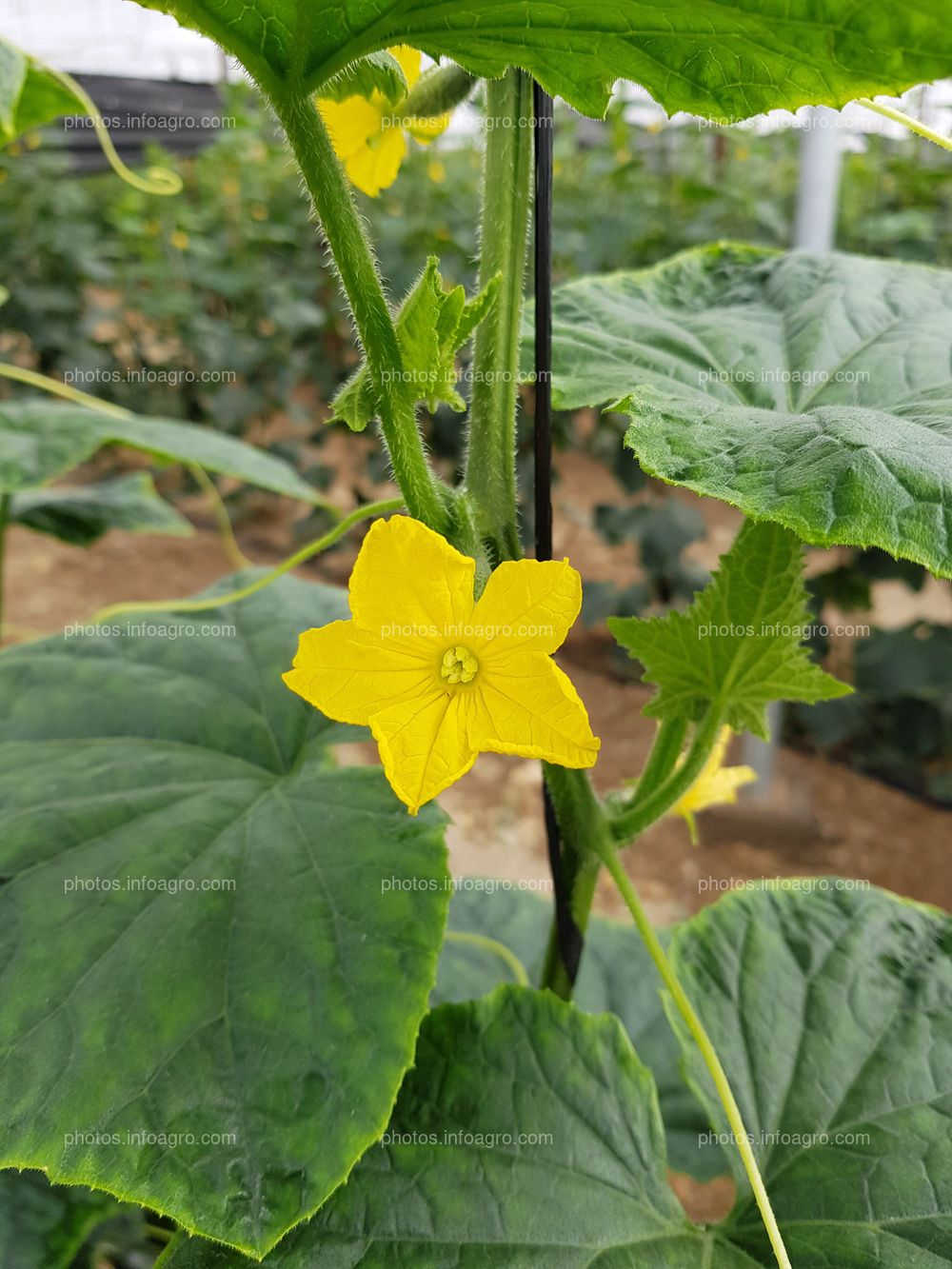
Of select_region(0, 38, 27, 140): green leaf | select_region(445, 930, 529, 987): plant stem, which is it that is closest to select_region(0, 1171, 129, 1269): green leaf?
select_region(445, 930, 529, 987): plant stem

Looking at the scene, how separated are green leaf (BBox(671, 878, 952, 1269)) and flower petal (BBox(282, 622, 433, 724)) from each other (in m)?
0.50

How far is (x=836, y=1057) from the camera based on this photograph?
34.9 inches

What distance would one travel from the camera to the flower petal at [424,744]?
0.59m

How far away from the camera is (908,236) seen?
3184mm

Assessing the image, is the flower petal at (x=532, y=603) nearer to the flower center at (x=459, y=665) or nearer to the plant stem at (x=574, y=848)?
the flower center at (x=459, y=665)

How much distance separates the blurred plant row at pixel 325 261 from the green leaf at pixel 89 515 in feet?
5.83

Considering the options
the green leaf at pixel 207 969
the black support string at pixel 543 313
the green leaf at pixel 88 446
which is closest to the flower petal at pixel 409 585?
the black support string at pixel 543 313

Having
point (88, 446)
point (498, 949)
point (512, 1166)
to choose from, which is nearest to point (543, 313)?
point (512, 1166)

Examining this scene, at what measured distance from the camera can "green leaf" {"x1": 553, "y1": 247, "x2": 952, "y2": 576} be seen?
1.77 feet

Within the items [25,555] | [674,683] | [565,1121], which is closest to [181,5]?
[674,683]

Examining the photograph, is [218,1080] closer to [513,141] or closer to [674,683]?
[674,683]

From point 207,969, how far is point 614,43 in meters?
0.67

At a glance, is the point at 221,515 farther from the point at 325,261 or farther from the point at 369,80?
the point at 325,261

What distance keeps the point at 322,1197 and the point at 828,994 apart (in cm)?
52
